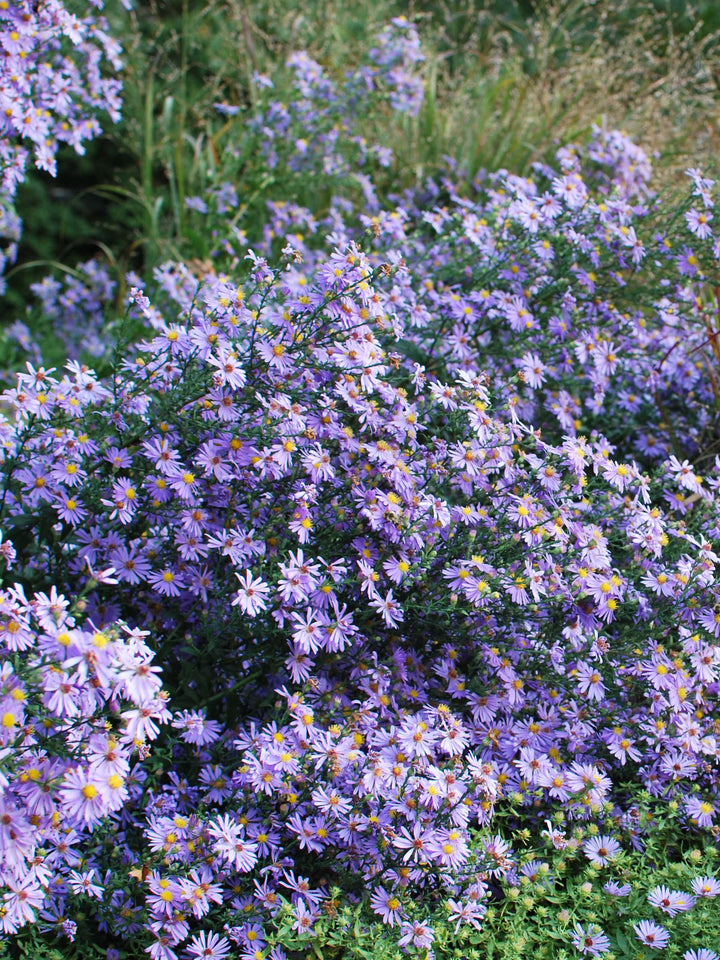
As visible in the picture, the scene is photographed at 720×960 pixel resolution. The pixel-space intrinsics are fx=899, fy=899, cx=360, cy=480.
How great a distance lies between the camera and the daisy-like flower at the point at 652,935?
171 cm

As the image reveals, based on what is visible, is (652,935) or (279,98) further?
(279,98)

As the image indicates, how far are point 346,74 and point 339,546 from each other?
3.09 metres

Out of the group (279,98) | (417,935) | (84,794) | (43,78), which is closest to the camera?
(84,794)

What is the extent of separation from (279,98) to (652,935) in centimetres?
335

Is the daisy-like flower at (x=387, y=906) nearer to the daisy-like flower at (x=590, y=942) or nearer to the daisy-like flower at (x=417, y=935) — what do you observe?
the daisy-like flower at (x=417, y=935)

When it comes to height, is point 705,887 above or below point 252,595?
below

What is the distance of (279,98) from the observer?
12.4ft

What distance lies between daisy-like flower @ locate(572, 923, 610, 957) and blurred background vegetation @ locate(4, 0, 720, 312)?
9.49 ft

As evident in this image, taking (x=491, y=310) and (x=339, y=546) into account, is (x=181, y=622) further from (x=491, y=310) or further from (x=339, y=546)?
(x=491, y=310)

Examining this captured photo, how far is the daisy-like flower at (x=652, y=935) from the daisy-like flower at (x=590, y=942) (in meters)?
0.07

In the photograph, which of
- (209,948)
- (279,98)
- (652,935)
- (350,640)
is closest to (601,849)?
(652,935)

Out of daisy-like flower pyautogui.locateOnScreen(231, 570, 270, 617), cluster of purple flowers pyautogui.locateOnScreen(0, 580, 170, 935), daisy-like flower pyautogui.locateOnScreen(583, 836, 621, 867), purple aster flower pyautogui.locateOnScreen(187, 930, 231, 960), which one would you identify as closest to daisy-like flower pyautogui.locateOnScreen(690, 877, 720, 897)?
daisy-like flower pyautogui.locateOnScreen(583, 836, 621, 867)

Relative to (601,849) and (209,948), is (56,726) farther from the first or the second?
(601,849)

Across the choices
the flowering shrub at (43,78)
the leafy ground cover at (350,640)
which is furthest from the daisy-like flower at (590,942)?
the flowering shrub at (43,78)
